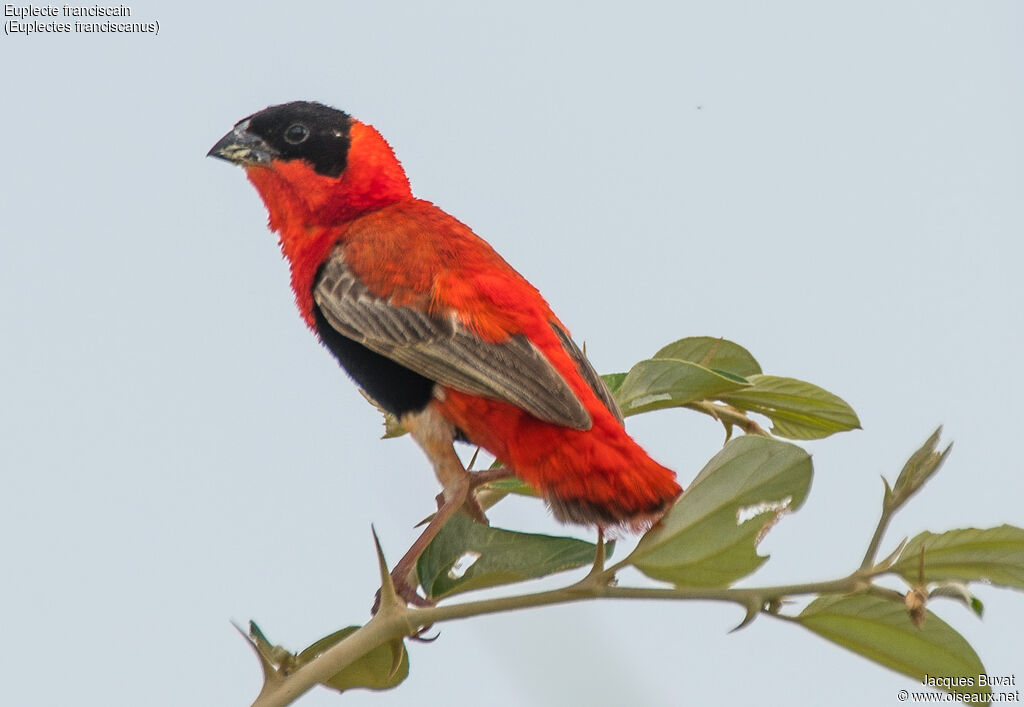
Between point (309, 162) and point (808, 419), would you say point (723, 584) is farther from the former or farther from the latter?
point (309, 162)

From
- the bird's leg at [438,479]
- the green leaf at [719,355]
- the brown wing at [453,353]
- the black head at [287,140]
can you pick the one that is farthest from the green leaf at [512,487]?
the black head at [287,140]

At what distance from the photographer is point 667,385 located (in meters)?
2.34

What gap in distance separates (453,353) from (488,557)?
0.62 metres

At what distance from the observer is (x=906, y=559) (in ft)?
5.81

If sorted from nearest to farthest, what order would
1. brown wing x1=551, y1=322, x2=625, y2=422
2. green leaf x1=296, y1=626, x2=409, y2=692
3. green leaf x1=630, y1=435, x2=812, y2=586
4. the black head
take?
1. green leaf x1=630, y1=435, x2=812, y2=586
2. green leaf x1=296, y1=626, x2=409, y2=692
3. brown wing x1=551, y1=322, x2=625, y2=422
4. the black head

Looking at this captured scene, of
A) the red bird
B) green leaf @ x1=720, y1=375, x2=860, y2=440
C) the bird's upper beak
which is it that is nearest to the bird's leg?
the red bird

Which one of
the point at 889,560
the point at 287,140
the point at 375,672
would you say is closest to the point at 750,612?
the point at 889,560

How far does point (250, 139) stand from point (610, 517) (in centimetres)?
Result: 179

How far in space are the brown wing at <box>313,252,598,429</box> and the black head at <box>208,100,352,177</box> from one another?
54cm

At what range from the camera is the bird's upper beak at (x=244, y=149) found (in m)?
3.35

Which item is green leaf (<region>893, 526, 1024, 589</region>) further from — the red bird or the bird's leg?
the bird's leg

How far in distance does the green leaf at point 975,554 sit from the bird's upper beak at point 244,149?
7.38 feet

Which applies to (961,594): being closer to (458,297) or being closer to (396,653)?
(396,653)

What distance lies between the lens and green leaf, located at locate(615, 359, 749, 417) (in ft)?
7.40
